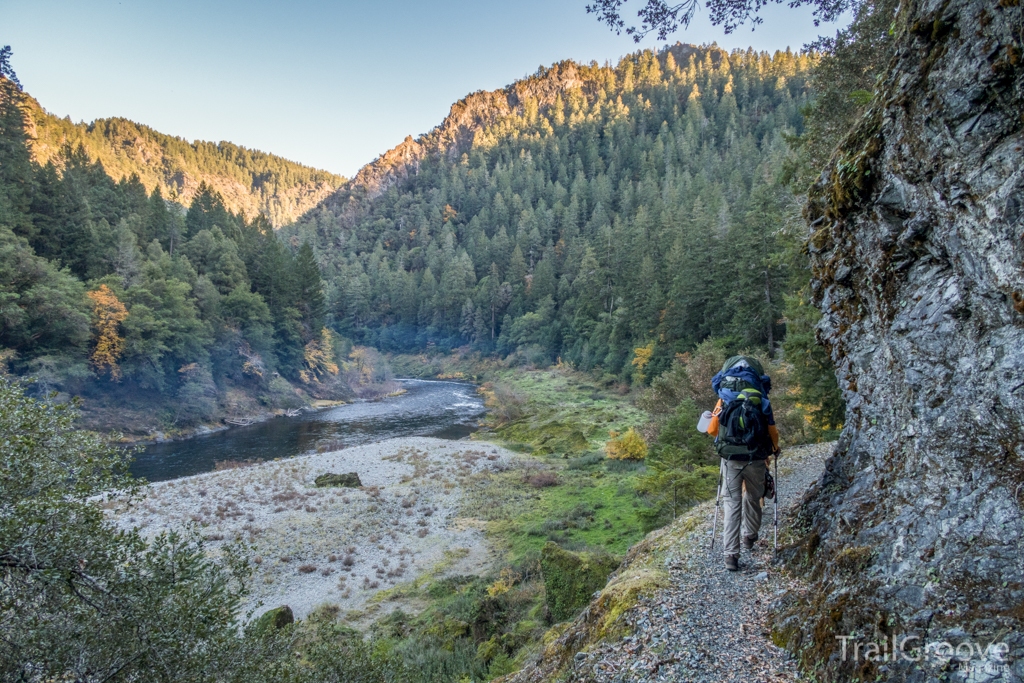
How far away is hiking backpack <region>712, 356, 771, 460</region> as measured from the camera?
5156mm

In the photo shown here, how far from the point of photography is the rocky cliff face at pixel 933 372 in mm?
3008

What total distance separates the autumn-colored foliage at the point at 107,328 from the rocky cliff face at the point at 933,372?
44044 millimetres

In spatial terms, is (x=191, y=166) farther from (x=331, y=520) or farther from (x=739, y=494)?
(x=739, y=494)

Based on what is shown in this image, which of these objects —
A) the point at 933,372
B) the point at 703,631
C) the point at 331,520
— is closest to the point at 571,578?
the point at 703,631

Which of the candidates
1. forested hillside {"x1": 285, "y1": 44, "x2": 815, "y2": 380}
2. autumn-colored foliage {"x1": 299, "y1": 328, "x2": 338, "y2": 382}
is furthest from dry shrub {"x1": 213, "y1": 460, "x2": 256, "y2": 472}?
forested hillside {"x1": 285, "y1": 44, "x2": 815, "y2": 380}

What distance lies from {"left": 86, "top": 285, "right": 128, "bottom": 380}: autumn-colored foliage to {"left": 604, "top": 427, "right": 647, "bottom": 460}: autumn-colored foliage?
36.4 m

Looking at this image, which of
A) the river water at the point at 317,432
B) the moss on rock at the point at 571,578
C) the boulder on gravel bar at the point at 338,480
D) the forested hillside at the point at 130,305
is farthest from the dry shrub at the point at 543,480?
the forested hillside at the point at 130,305

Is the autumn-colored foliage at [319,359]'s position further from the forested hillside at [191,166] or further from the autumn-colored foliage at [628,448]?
the forested hillside at [191,166]

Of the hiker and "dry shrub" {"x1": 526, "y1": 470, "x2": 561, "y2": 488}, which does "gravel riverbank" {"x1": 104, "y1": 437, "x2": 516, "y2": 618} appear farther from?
the hiker

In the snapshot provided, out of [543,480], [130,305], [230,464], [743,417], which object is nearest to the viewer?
[743,417]

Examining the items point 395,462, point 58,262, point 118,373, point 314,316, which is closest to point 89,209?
point 58,262

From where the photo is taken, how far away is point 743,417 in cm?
517

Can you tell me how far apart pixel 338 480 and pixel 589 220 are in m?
→ 79.6

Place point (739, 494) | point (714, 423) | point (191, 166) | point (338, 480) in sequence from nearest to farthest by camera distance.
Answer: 1. point (739, 494)
2. point (714, 423)
3. point (338, 480)
4. point (191, 166)
